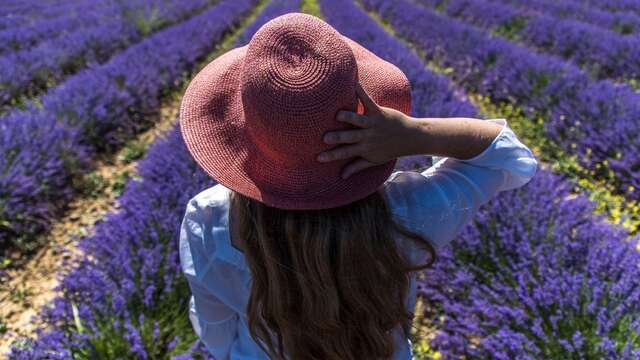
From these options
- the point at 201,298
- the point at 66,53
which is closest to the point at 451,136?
the point at 201,298

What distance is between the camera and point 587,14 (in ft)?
29.5

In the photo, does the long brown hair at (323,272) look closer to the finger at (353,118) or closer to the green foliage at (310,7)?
the finger at (353,118)

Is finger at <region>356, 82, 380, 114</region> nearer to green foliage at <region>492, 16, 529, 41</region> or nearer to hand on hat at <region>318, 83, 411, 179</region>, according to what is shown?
hand on hat at <region>318, 83, 411, 179</region>

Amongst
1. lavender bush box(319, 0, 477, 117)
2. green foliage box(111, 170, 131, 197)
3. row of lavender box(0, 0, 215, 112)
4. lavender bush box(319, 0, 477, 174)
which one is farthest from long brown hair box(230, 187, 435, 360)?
row of lavender box(0, 0, 215, 112)

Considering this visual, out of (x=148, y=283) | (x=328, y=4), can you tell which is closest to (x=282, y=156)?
(x=148, y=283)

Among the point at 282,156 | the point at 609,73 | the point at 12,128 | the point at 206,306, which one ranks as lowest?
the point at 609,73

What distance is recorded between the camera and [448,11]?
37.0 feet

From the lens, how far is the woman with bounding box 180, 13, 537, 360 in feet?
2.20

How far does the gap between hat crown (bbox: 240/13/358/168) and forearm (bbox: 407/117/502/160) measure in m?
0.14

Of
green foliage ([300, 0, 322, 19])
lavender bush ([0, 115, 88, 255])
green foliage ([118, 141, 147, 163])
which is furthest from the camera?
green foliage ([300, 0, 322, 19])

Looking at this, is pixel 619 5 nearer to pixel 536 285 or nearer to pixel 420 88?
pixel 420 88

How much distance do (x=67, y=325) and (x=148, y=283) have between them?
0.39 meters

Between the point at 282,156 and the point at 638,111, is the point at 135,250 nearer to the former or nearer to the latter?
the point at 282,156

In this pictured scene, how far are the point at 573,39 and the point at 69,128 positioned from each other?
7129 mm
